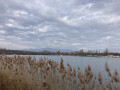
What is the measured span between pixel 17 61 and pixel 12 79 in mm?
1724

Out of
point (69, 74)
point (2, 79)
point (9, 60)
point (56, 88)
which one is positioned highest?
point (9, 60)

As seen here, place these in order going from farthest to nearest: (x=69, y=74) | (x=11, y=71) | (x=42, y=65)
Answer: (x=11, y=71) → (x=42, y=65) → (x=69, y=74)

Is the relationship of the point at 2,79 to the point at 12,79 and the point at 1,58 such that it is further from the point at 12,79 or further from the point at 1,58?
the point at 1,58

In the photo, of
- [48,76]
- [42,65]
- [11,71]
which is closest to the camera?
[42,65]

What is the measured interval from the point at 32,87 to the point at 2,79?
5.80ft

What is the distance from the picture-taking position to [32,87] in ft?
21.1

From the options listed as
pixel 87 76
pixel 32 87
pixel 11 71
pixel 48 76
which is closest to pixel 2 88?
pixel 32 87

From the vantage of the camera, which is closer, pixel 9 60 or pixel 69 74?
pixel 69 74

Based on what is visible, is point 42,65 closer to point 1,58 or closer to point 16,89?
point 16,89

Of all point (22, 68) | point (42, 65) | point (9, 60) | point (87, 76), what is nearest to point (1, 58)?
point (9, 60)

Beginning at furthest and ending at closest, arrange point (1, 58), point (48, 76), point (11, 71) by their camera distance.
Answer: point (1, 58)
point (11, 71)
point (48, 76)

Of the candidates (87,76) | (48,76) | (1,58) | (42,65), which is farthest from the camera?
(1,58)

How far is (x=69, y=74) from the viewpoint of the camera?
224 inches

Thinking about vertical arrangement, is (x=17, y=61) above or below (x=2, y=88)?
above
